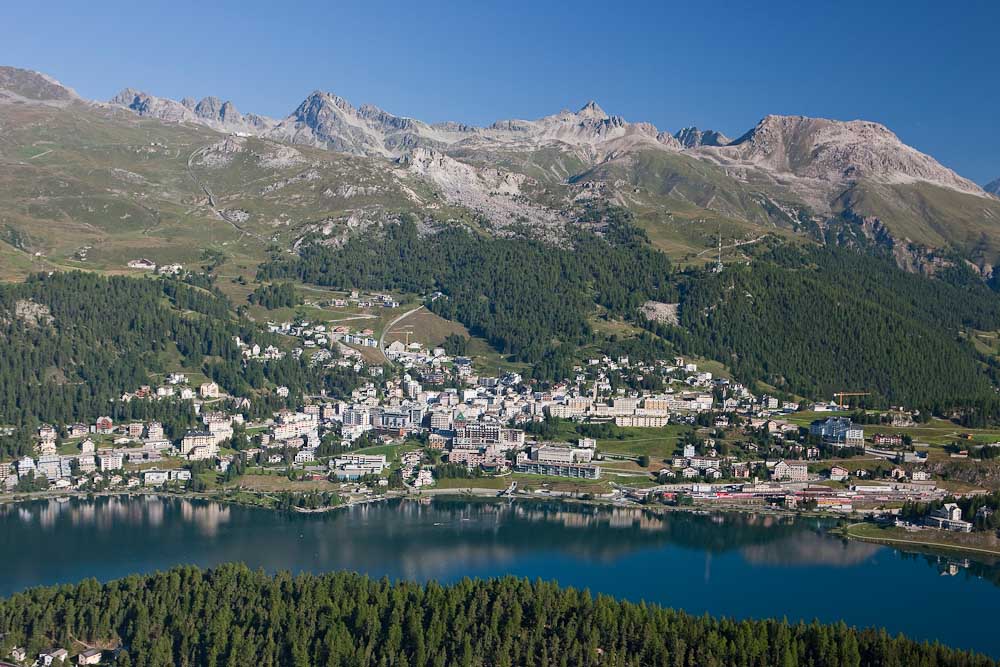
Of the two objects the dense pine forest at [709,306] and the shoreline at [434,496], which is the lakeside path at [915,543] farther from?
the dense pine forest at [709,306]

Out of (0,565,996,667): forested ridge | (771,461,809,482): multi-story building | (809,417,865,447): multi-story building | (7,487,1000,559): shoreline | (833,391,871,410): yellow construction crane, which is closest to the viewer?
(0,565,996,667): forested ridge

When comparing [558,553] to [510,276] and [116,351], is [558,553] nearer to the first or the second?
[116,351]

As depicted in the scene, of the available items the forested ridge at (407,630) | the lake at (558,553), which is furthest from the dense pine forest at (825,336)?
the forested ridge at (407,630)

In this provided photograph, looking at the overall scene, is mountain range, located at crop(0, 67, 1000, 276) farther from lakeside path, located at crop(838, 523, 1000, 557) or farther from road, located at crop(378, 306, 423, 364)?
lakeside path, located at crop(838, 523, 1000, 557)

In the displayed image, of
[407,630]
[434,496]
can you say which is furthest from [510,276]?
[407,630]

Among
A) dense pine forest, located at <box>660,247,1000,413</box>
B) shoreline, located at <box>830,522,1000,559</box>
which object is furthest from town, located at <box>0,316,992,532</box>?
dense pine forest, located at <box>660,247,1000,413</box>

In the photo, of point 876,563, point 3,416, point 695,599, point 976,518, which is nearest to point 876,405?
point 976,518
